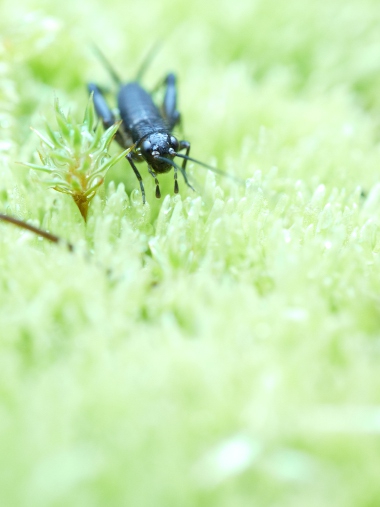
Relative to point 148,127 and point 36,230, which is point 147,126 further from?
point 36,230

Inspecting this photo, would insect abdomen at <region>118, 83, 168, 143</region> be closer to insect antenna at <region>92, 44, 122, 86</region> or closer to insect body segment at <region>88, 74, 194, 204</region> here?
insect body segment at <region>88, 74, 194, 204</region>

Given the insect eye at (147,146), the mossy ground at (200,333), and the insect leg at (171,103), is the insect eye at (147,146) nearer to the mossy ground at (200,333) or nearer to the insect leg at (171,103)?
the mossy ground at (200,333)

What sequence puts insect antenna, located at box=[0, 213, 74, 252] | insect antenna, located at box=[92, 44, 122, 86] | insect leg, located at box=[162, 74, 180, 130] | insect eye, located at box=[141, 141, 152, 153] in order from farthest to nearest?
insect antenna, located at box=[92, 44, 122, 86], insect leg, located at box=[162, 74, 180, 130], insect eye, located at box=[141, 141, 152, 153], insect antenna, located at box=[0, 213, 74, 252]

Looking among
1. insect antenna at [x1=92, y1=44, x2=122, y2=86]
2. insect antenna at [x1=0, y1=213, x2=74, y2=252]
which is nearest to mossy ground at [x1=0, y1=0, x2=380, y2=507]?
insect antenna at [x1=0, y1=213, x2=74, y2=252]

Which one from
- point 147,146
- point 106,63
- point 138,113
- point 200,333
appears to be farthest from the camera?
point 106,63

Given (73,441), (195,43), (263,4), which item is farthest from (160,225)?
(263,4)

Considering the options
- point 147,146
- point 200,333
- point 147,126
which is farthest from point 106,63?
point 200,333
